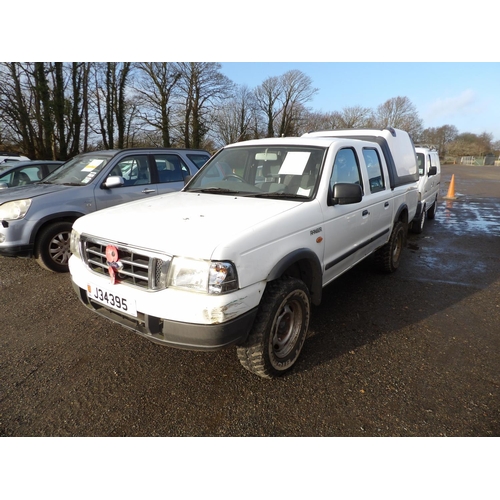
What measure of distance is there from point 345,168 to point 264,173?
882 millimetres

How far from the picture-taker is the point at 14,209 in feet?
15.3

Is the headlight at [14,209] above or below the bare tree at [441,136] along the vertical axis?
below

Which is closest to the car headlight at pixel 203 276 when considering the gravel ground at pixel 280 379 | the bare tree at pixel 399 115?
the gravel ground at pixel 280 379

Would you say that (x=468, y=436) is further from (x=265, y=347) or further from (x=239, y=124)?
(x=239, y=124)

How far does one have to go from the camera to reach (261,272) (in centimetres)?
234

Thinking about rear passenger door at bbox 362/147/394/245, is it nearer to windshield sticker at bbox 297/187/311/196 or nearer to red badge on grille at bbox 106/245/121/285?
windshield sticker at bbox 297/187/311/196

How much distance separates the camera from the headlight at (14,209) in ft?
15.3

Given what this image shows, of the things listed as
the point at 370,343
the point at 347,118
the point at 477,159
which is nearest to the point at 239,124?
the point at 347,118

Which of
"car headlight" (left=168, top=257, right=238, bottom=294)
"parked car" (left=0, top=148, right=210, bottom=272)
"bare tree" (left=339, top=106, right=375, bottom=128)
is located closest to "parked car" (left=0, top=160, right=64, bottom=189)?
"parked car" (left=0, top=148, right=210, bottom=272)

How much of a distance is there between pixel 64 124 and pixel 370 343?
85.3 feet

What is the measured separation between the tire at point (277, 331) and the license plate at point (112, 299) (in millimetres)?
840

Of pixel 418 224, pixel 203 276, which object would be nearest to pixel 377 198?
pixel 203 276

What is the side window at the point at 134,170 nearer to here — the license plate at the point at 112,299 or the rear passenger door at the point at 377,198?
the license plate at the point at 112,299

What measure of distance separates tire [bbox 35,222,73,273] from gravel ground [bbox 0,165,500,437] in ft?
2.23
